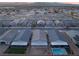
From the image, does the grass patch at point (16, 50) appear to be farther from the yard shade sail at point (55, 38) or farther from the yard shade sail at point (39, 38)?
the yard shade sail at point (55, 38)

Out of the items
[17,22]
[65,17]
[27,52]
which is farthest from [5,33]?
[65,17]

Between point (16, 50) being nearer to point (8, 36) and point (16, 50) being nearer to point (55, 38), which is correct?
point (8, 36)

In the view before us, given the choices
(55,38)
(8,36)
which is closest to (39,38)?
(55,38)

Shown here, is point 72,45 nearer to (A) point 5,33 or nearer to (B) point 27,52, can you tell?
(B) point 27,52

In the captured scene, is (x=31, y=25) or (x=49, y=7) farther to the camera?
(x=31, y=25)

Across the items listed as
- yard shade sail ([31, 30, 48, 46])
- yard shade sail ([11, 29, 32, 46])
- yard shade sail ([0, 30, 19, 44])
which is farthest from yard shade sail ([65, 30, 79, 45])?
yard shade sail ([0, 30, 19, 44])

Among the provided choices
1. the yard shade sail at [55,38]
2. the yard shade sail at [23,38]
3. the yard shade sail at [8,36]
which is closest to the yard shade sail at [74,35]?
the yard shade sail at [55,38]
